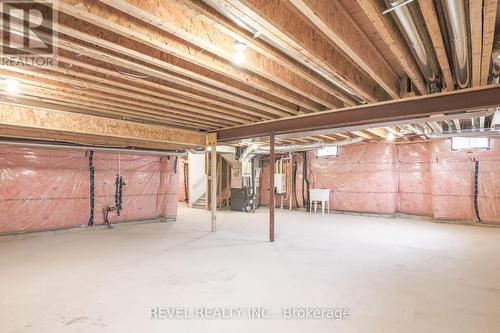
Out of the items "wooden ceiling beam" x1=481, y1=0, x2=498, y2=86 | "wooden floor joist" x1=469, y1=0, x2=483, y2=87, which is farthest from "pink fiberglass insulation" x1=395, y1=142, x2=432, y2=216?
"wooden floor joist" x1=469, y1=0, x2=483, y2=87

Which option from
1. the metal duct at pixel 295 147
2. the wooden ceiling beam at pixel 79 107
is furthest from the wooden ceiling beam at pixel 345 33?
the metal duct at pixel 295 147

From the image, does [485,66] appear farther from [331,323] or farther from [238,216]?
[238,216]

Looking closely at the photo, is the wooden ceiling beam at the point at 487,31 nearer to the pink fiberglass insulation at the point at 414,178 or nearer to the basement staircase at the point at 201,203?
the pink fiberglass insulation at the point at 414,178

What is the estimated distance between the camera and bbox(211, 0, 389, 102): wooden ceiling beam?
1.70 m

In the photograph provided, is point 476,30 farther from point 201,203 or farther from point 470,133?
point 201,203

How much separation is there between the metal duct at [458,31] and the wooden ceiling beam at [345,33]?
0.56 metres

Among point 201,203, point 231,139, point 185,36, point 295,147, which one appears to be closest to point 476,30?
point 185,36

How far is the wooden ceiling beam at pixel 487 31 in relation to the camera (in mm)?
1623

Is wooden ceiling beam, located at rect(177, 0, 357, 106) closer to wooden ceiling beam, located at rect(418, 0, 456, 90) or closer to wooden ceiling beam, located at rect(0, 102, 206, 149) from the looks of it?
wooden ceiling beam, located at rect(418, 0, 456, 90)

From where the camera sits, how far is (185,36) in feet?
6.38

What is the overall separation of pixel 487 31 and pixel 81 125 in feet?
15.2

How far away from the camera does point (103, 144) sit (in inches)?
239

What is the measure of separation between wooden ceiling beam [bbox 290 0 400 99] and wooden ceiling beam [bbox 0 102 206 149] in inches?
142

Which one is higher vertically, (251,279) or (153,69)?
(153,69)
